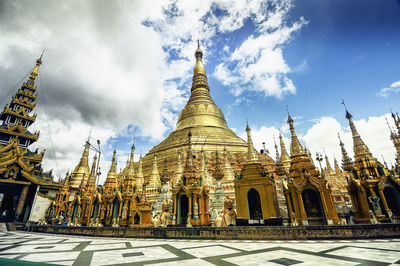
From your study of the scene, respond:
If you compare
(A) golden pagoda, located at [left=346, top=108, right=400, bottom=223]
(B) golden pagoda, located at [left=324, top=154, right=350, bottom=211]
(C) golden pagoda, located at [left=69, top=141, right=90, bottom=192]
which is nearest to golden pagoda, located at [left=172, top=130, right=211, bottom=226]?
(A) golden pagoda, located at [left=346, top=108, right=400, bottom=223]

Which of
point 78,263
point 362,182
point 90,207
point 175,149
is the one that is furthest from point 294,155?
point 175,149

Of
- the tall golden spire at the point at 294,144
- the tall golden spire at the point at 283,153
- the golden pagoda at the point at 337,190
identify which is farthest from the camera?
the tall golden spire at the point at 283,153

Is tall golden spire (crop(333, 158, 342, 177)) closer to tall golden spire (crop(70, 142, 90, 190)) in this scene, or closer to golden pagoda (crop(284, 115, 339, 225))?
golden pagoda (crop(284, 115, 339, 225))

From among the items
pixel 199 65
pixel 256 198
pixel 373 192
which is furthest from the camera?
pixel 199 65

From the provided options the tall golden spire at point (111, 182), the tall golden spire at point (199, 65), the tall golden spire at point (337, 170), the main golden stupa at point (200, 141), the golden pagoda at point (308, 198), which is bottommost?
the golden pagoda at point (308, 198)

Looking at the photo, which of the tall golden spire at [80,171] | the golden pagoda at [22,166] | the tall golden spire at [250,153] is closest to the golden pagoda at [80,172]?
the tall golden spire at [80,171]

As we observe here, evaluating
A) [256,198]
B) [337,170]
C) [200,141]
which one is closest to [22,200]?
[256,198]

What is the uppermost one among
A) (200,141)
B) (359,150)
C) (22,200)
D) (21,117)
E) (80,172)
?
(21,117)

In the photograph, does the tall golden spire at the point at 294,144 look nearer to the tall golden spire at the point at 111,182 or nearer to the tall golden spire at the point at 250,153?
the tall golden spire at the point at 250,153

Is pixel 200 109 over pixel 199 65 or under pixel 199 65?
under

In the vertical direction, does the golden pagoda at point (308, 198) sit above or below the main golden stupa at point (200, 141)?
below

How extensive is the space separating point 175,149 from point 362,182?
26018 millimetres

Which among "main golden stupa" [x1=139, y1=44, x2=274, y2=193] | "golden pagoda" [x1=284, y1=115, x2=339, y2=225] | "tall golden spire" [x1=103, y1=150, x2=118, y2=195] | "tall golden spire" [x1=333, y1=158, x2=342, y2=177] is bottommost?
"golden pagoda" [x1=284, y1=115, x2=339, y2=225]

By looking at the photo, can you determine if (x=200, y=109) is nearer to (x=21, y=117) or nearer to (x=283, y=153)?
(x=283, y=153)
